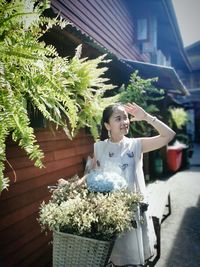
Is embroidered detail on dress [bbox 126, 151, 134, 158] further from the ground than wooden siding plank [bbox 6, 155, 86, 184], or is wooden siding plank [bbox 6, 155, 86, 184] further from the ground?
embroidered detail on dress [bbox 126, 151, 134, 158]

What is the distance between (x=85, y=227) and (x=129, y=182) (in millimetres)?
1049

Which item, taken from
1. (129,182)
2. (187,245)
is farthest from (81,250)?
(187,245)

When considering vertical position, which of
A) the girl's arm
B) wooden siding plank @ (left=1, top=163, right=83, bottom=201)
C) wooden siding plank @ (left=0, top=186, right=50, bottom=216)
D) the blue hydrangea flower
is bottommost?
wooden siding plank @ (left=0, top=186, right=50, bottom=216)

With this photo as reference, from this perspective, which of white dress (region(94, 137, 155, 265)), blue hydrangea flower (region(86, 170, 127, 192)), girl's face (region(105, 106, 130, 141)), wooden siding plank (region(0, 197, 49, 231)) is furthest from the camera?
wooden siding plank (region(0, 197, 49, 231))

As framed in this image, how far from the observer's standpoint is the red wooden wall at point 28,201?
322 centimetres

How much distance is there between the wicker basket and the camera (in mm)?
2102

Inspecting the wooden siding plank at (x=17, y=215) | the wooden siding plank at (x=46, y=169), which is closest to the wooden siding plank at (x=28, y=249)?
the wooden siding plank at (x=17, y=215)

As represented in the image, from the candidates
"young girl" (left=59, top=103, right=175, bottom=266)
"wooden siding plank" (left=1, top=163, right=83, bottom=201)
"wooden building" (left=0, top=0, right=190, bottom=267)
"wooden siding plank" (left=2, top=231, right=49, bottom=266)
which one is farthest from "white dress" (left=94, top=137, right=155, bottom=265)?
"wooden siding plank" (left=2, top=231, right=49, bottom=266)

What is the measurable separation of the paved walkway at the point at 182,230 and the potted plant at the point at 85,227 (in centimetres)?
290

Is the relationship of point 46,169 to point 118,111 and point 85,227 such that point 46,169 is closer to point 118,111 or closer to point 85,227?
point 118,111

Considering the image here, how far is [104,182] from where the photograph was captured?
2381 millimetres

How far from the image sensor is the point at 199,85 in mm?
29641

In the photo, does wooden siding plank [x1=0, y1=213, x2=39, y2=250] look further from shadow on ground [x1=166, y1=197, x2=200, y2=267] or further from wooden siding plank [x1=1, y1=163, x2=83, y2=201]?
shadow on ground [x1=166, y1=197, x2=200, y2=267]

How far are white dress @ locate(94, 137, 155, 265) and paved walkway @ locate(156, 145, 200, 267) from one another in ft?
6.25
